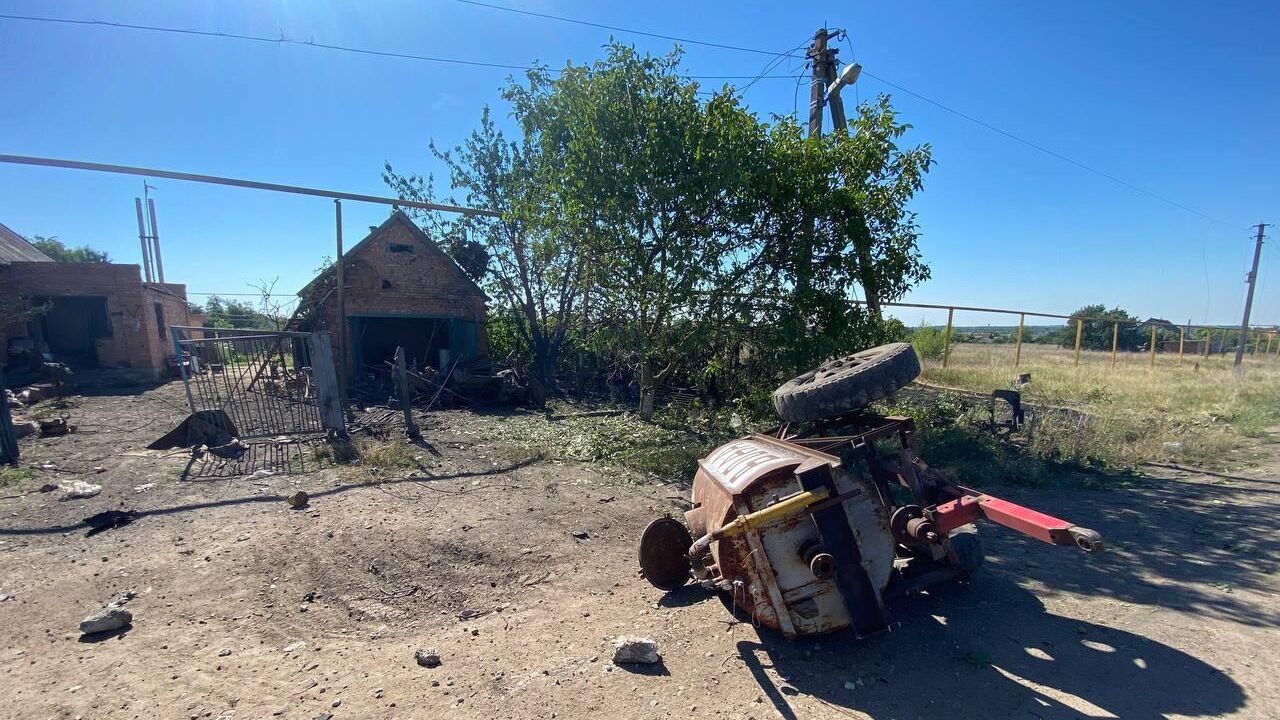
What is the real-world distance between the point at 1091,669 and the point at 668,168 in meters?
6.63

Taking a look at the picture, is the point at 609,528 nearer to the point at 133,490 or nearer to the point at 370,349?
the point at 133,490

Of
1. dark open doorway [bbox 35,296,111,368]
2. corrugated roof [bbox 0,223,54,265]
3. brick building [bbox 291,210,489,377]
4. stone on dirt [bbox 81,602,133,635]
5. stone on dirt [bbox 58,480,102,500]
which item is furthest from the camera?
corrugated roof [bbox 0,223,54,265]

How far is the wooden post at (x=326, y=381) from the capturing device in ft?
27.2

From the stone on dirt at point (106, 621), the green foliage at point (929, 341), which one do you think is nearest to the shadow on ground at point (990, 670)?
the stone on dirt at point (106, 621)

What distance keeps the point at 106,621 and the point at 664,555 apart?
3708 millimetres

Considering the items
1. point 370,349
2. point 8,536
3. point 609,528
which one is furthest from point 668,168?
point 370,349

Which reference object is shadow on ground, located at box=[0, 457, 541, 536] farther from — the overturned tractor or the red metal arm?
the red metal arm

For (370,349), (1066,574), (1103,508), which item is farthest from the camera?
(370,349)

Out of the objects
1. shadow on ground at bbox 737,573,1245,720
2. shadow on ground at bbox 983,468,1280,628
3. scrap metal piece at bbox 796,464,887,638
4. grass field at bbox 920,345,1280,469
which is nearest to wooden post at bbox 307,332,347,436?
shadow on ground at bbox 737,573,1245,720

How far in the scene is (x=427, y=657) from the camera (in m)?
3.19

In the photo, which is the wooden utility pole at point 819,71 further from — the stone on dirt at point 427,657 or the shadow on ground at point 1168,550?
the stone on dirt at point 427,657

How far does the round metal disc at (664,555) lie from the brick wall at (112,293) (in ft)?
64.8

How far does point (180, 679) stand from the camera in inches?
119

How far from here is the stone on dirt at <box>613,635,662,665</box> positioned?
3.11 metres
